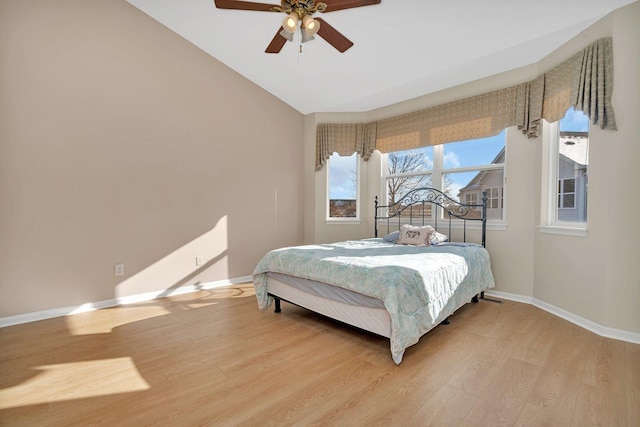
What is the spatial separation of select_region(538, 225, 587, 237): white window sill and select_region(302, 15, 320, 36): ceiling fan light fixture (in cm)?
283

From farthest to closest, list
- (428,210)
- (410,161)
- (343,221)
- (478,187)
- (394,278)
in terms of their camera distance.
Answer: (343,221) → (410,161) → (428,210) → (478,187) → (394,278)

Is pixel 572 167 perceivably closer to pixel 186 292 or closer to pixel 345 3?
pixel 345 3

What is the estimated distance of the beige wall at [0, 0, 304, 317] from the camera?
265 cm

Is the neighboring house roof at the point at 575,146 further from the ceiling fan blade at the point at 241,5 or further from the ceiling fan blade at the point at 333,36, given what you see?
the ceiling fan blade at the point at 241,5

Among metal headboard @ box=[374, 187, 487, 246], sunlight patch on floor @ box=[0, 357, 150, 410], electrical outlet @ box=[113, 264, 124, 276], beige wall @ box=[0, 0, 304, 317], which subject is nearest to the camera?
sunlight patch on floor @ box=[0, 357, 150, 410]

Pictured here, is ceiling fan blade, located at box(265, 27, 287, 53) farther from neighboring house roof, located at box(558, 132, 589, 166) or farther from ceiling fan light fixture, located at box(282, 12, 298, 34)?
neighboring house roof, located at box(558, 132, 589, 166)

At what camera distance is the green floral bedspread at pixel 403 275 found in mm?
1933

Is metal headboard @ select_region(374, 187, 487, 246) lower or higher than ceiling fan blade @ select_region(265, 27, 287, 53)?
lower

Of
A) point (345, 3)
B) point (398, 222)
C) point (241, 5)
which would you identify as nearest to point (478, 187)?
point (398, 222)

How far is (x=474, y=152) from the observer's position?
368cm

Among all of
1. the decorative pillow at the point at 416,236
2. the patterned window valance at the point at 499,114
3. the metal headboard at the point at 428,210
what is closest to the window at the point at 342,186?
the patterned window valance at the point at 499,114

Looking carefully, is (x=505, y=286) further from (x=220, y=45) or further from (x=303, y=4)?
(x=220, y=45)

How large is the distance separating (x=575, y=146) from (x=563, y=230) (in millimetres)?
814

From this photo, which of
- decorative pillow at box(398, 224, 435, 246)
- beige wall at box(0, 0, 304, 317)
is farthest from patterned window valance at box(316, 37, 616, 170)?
beige wall at box(0, 0, 304, 317)
